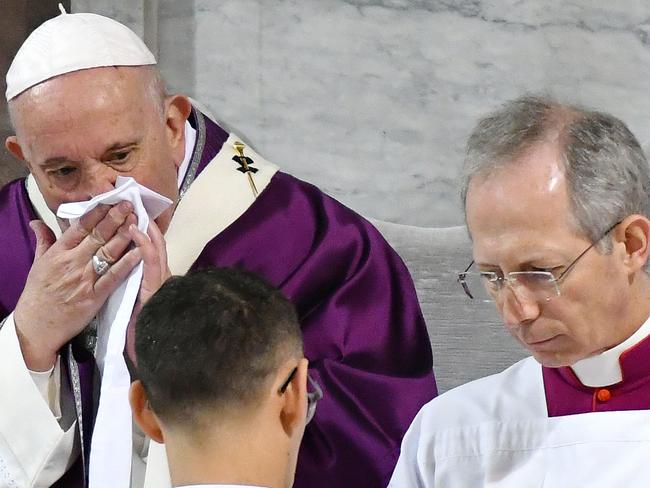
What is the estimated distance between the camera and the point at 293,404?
2605 millimetres

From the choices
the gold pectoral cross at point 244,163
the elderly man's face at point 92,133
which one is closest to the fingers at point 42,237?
the elderly man's face at point 92,133

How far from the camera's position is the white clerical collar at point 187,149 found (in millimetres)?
3924

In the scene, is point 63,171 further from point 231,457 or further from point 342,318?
point 231,457

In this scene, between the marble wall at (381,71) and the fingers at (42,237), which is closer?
the fingers at (42,237)

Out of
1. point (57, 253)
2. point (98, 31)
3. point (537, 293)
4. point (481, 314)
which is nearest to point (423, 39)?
point (481, 314)

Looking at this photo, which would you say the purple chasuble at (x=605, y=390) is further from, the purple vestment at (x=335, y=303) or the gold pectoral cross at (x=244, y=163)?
the gold pectoral cross at (x=244, y=163)

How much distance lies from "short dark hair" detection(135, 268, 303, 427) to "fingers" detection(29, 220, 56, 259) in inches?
40.1

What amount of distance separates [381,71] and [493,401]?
6.23ft

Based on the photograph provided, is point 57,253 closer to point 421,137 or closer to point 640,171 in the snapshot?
point 640,171

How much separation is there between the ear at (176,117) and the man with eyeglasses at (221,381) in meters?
1.08

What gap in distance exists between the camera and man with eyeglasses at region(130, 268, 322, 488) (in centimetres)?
253

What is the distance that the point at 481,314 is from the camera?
4.62 metres

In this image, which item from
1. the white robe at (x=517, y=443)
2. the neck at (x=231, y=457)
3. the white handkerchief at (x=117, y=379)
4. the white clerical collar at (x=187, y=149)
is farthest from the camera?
the white clerical collar at (x=187, y=149)

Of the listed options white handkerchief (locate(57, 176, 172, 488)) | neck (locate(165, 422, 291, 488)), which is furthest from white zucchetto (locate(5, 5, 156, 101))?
neck (locate(165, 422, 291, 488))
